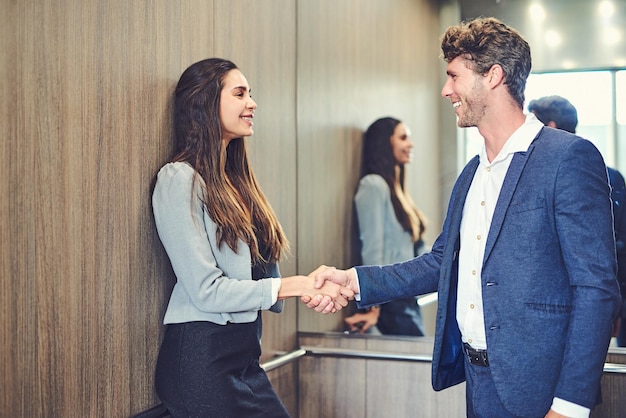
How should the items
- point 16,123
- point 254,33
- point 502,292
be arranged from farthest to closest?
1. point 254,33
2. point 502,292
3. point 16,123

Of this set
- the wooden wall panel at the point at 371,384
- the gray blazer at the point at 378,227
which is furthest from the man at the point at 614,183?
the gray blazer at the point at 378,227

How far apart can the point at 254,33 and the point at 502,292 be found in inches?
67.1

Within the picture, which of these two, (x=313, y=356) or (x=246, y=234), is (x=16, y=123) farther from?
(x=313, y=356)

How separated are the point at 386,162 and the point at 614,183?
1.15m

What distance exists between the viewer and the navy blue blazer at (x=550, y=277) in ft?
6.42

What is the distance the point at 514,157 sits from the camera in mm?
2191

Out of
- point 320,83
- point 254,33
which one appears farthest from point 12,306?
point 320,83

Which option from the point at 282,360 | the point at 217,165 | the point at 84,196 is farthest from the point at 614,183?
the point at 84,196

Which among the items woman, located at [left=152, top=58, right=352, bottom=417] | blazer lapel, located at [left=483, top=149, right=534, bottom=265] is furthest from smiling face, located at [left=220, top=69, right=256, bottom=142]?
blazer lapel, located at [left=483, top=149, right=534, bottom=265]

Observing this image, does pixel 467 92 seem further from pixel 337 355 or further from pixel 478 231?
pixel 337 355

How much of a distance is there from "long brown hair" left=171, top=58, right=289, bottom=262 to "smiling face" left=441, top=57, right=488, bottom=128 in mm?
722

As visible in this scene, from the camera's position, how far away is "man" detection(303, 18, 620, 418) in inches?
77.5

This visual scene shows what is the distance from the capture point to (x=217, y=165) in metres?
2.55

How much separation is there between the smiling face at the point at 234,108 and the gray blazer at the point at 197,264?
22cm
